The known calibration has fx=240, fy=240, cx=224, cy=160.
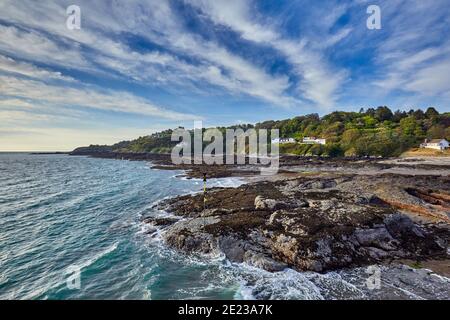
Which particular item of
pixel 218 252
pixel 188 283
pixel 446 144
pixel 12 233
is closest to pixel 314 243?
pixel 218 252

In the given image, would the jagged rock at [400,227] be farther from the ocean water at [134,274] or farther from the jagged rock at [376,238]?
the ocean water at [134,274]

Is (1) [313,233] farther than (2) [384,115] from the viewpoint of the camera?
No

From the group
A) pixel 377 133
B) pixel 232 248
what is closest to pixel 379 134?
pixel 377 133

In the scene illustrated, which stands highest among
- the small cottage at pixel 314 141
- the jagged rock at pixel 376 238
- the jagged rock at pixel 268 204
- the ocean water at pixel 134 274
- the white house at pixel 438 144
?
the small cottage at pixel 314 141

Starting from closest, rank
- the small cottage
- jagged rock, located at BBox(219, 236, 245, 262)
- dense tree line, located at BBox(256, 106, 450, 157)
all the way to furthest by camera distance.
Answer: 1. jagged rock, located at BBox(219, 236, 245, 262)
2. dense tree line, located at BBox(256, 106, 450, 157)
3. the small cottage

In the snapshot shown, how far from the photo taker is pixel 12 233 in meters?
21.2

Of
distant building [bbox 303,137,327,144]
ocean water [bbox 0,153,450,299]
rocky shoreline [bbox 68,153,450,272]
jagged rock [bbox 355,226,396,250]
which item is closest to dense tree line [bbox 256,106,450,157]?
distant building [bbox 303,137,327,144]

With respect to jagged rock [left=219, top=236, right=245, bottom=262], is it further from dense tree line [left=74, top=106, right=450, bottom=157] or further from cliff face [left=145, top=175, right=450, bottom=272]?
dense tree line [left=74, top=106, right=450, bottom=157]

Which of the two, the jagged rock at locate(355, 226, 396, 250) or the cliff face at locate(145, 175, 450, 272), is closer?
the cliff face at locate(145, 175, 450, 272)

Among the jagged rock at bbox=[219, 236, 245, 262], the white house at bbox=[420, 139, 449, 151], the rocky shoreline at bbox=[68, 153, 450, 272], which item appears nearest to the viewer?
the rocky shoreline at bbox=[68, 153, 450, 272]

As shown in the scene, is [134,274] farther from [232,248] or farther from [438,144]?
[438,144]

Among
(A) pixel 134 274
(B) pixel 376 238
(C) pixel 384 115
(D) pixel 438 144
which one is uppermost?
(C) pixel 384 115

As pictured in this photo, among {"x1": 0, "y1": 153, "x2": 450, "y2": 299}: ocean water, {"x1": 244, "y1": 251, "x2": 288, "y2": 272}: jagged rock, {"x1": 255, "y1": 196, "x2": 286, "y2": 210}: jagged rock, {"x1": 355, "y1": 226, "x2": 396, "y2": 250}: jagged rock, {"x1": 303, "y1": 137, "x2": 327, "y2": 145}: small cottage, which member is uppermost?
{"x1": 303, "y1": 137, "x2": 327, "y2": 145}: small cottage

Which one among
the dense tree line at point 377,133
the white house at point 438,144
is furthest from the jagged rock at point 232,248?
the white house at point 438,144
